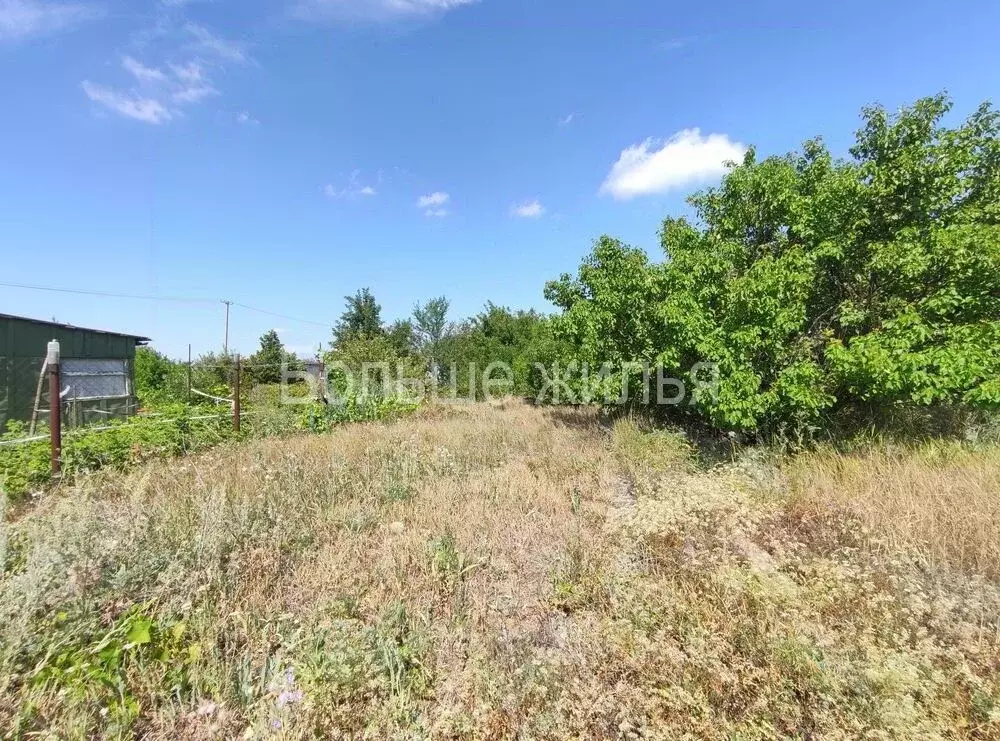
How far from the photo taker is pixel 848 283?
603 cm

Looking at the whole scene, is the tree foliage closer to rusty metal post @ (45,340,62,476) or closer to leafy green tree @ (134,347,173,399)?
leafy green tree @ (134,347,173,399)

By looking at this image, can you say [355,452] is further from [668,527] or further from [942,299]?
[942,299]

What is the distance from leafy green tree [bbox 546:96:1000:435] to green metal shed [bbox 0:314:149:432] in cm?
999

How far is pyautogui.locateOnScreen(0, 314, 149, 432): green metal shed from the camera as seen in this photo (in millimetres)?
8797

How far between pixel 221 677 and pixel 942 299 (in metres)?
7.50

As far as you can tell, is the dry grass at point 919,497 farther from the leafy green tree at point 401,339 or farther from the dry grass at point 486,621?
the leafy green tree at point 401,339

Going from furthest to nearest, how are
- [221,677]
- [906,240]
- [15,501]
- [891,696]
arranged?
[906,240], [15,501], [221,677], [891,696]

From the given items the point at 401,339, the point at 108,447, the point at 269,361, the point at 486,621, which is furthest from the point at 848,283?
the point at 269,361

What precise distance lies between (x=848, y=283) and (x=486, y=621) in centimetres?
682

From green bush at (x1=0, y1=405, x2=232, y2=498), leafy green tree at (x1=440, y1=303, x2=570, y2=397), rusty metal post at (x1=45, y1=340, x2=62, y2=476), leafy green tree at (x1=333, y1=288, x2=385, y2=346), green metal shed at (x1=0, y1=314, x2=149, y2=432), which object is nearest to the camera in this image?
green bush at (x1=0, y1=405, x2=232, y2=498)

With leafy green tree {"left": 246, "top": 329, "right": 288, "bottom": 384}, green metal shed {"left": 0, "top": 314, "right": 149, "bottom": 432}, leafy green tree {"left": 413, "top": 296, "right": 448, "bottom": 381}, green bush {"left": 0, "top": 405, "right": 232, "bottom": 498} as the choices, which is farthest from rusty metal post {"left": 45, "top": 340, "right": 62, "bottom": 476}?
leafy green tree {"left": 413, "top": 296, "right": 448, "bottom": 381}

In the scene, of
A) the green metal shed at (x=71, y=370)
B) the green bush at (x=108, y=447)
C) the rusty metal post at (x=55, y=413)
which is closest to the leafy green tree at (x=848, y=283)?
the green bush at (x=108, y=447)

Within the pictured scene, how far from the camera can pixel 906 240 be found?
5281 millimetres

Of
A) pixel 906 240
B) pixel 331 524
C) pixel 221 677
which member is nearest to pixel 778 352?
pixel 906 240
